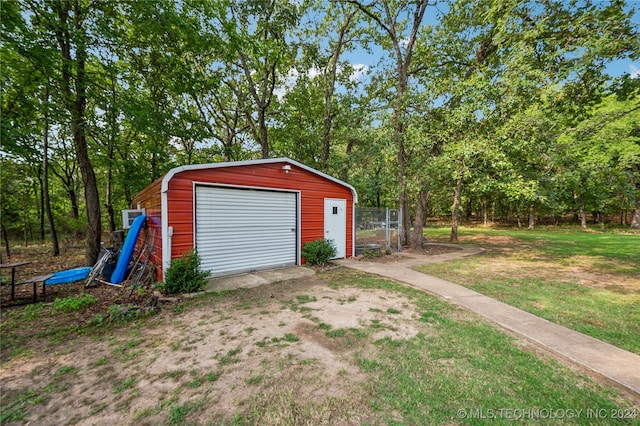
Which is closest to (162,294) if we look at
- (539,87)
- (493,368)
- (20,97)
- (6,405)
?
(6,405)

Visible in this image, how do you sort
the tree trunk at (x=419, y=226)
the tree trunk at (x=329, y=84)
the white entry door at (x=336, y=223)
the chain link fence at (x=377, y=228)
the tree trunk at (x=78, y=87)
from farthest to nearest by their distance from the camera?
the tree trunk at (x=329, y=84) → the tree trunk at (x=419, y=226) → the chain link fence at (x=377, y=228) → the white entry door at (x=336, y=223) → the tree trunk at (x=78, y=87)

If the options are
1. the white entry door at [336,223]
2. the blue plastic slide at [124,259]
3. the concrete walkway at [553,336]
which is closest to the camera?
the concrete walkway at [553,336]

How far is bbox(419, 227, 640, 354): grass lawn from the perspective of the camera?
3.66 meters

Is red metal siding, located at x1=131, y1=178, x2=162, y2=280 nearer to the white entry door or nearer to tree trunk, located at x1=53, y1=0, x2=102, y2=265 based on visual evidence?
tree trunk, located at x1=53, y1=0, x2=102, y2=265

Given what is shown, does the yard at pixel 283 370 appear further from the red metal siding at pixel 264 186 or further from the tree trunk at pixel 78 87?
the tree trunk at pixel 78 87

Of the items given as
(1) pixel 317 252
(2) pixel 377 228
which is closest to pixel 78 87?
(1) pixel 317 252

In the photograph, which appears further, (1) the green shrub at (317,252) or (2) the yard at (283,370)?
(1) the green shrub at (317,252)

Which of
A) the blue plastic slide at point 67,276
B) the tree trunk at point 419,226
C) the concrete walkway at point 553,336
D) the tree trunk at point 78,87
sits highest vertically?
the tree trunk at point 78,87

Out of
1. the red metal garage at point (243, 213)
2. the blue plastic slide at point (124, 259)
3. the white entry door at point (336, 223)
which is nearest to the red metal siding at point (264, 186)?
the red metal garage at point (243, 213)

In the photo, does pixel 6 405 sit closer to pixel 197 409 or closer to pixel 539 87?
pixel 197 409

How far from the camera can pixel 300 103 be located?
46.4 feet

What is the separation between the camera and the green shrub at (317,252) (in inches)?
295

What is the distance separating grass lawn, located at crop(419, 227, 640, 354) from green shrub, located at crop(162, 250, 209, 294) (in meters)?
5.90

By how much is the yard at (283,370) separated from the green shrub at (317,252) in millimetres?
3338
